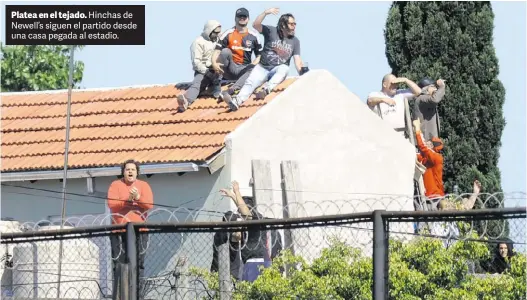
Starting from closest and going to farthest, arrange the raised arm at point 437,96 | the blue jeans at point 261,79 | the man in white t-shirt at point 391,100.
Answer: the blue jeans at point 261,79, the raised arm at point 437,96, the man in white t-shirt at point 391,100

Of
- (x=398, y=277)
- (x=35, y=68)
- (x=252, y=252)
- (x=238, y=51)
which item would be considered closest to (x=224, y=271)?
(x=252, y=252)

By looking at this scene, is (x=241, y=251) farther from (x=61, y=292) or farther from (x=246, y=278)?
(x=61, y=292)

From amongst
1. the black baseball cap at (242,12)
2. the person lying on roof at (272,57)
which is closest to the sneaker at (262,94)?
the person lying on roof at (272,57)

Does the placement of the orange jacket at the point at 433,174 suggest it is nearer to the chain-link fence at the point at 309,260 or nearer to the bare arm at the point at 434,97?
the bare arm at the point at 434,97

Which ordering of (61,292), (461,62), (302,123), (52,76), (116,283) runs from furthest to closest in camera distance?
(52,76) → (461,62) → (302,123) → (61,292) → (116,283)

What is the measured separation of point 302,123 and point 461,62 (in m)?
6.34

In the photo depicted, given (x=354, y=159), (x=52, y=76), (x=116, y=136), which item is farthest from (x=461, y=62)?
(x=52, y=76)

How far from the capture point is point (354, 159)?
61.6 feet

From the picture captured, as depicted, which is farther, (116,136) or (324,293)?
(116,136)

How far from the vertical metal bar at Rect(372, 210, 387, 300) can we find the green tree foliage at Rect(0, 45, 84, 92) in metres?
23.6

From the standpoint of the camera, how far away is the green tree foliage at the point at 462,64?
939 inches

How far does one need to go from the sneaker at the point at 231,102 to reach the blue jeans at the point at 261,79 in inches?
1.6

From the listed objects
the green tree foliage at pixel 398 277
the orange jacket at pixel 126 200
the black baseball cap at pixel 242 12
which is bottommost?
the green tree foliage at pixel 398 277
